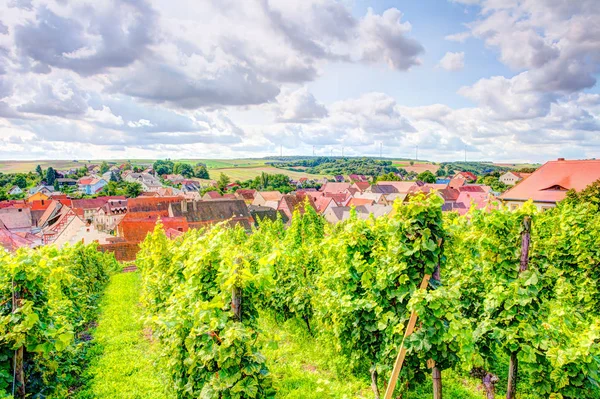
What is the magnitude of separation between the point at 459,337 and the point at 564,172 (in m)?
42.9

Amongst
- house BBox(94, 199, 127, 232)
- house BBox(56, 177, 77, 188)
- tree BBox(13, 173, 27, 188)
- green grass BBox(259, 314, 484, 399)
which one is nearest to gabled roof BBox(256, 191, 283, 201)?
house BBox(94, 199, 127, 232)

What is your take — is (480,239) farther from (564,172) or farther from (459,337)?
(564,172)

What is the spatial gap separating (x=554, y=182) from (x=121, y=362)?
42.7 metres

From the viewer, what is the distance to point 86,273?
16.2 m

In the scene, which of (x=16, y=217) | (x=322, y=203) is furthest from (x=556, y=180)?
(x=16, y=217)

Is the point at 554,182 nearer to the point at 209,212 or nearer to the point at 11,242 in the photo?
the point at 209,212

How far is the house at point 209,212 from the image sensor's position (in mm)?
45281

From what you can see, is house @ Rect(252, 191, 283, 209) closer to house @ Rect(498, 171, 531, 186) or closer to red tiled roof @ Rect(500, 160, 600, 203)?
red tiled roof @ Rect(500, 160, 600, 203)

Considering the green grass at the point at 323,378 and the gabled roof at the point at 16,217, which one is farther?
the gabled roof at the point at 16,217

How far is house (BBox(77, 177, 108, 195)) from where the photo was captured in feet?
385

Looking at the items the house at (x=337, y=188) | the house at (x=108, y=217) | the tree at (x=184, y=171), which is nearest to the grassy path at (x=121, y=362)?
the house at (x=108, y=217)

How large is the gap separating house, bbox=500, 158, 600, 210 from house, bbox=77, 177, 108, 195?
121m

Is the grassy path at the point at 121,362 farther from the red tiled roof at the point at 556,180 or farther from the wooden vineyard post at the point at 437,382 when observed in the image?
the red tiled roof at the point at 556,180

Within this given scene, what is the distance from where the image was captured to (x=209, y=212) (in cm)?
4669
